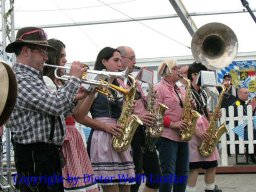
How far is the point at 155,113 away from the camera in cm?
538

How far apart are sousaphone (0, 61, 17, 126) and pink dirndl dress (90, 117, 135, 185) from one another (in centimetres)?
257

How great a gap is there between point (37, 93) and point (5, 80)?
1.39 metres

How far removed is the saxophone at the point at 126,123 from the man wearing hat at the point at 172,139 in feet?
3.18

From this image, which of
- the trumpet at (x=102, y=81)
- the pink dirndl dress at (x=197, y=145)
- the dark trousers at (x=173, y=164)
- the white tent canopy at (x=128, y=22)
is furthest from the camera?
the white tent canopy at (x=128, y=22)

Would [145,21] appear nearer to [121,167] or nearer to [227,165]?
[227,165]

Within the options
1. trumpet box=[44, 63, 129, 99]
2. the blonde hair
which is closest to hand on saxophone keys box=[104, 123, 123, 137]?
trumpet box=[44, 63, 129, 99]

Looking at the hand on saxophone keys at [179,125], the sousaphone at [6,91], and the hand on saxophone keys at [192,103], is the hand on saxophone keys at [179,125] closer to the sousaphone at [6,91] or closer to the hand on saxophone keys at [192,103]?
the hand on saxophone keys at [192,103]

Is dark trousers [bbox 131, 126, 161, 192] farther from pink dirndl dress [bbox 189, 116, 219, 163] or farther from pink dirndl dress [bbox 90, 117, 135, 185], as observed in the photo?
pink dirndl dress [bbox 189, 116, 219, 163]

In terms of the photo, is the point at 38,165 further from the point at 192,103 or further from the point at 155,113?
the point at 192,103

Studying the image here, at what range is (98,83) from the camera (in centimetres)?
398

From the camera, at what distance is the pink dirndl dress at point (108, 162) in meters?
4.47

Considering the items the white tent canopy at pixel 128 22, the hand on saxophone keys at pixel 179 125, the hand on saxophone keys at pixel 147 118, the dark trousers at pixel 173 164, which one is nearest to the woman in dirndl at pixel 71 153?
the hand on saxophone keys at pixel 147 118

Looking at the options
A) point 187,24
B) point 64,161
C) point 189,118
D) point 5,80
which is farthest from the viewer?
point 187,24

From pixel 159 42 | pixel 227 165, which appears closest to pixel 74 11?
pixel 159 42
